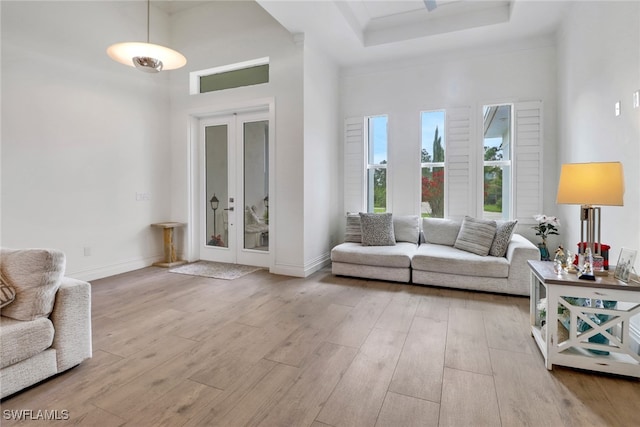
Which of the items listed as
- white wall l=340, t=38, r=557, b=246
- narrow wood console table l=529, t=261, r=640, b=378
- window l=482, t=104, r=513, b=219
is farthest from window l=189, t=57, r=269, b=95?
narrow wood console table l=529, t=261, r=640, b=378

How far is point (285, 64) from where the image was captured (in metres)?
4.17

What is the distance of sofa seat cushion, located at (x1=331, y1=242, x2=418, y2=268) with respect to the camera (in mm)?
3861

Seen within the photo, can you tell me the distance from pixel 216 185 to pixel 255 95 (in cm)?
155

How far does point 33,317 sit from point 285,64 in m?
3.72

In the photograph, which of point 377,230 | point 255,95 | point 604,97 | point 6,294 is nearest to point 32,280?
point 6,294

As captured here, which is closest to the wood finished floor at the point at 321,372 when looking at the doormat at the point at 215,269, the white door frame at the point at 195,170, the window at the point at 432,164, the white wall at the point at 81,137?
the doormat at the point at 215,269

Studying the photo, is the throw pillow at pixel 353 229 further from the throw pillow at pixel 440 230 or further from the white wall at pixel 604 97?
the white wall at pixel 604 97

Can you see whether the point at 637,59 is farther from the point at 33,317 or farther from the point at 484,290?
the point at 33,317

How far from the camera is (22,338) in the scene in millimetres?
1705

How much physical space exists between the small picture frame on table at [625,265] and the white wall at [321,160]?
3.06m

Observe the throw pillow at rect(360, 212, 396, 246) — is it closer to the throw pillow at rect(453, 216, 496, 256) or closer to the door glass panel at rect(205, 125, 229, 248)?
the throw pillow at rect(453, 216, 496, 256)

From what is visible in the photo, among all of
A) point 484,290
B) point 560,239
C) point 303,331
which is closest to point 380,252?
point 484,290

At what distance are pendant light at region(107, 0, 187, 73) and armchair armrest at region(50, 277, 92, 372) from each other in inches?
82.1

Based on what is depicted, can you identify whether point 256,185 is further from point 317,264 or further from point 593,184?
point 593,184
